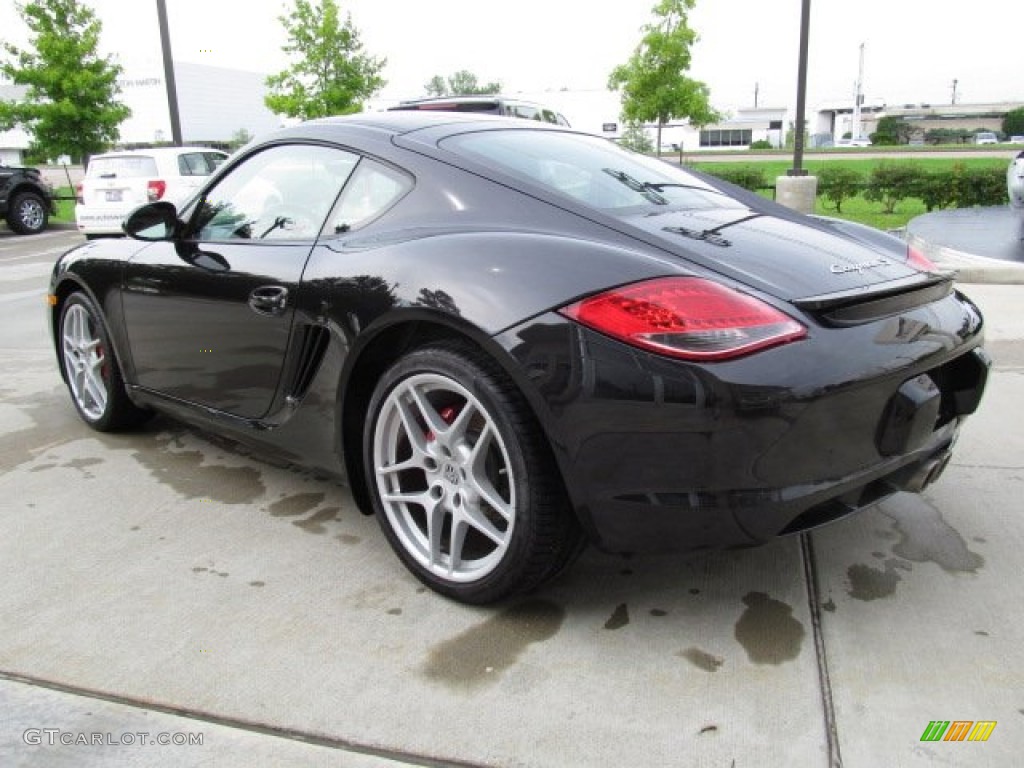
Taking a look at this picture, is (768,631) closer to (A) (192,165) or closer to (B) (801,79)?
(B) (801,79)

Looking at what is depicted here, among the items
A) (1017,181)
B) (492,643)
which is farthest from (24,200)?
(492,643)

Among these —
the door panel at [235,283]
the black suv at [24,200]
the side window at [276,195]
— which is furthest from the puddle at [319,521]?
the black suv at [24,200]

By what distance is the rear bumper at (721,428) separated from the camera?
1914 mm

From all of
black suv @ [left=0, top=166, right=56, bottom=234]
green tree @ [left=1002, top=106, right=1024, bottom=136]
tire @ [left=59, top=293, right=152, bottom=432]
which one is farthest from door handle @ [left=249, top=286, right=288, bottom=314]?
green tree @ [left=1002, top=106, right=1024, bottom=136]

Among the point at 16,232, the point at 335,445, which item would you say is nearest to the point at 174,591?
the point at 335,445

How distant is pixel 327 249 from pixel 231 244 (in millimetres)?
582

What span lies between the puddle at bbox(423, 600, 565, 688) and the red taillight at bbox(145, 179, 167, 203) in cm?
1193

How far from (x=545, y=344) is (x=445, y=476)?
0.57 m

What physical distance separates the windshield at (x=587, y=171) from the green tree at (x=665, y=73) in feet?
76.7

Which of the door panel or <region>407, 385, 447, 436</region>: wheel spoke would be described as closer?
<region>407, 385, 447, 436</region>: wheel spoke

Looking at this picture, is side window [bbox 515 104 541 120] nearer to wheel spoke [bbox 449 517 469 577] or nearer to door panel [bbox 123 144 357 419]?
door panel [bbox 123 144 357 419]

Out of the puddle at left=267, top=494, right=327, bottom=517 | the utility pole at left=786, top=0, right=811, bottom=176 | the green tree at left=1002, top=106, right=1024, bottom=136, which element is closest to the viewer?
the puddle at left=267, top=494, right=327, bottom=517

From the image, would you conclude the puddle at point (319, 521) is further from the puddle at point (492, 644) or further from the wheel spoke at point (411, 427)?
the puddle at point (492, 644)

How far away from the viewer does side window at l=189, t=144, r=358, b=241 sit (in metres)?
2.82
